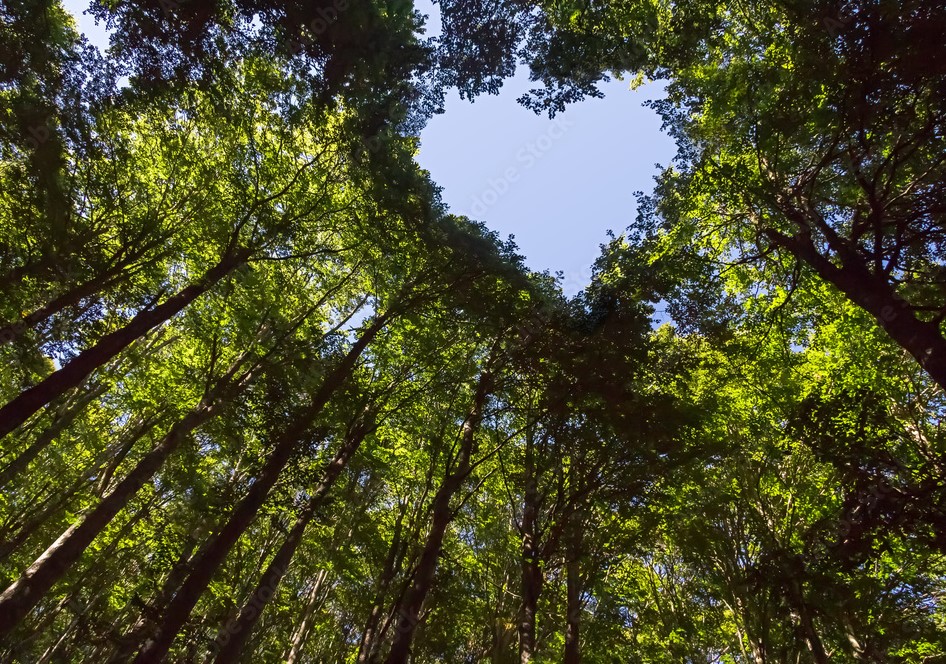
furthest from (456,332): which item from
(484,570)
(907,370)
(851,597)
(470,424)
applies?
(907,370)

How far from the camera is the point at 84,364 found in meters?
8.08

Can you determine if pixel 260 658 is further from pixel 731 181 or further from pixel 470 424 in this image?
pixel 731 181

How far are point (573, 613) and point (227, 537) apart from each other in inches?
290

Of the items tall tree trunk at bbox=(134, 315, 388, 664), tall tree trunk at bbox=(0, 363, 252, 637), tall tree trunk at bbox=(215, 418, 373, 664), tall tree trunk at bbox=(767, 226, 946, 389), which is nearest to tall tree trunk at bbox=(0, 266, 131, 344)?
tall tree trunk at bbox=(0, 363, 252, 637)

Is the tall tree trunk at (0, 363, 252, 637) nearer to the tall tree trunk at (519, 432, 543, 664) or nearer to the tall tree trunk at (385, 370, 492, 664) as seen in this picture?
the tall tree trunk at (385, 370, 492, 664)

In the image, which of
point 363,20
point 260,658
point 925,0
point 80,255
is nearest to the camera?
point 925,0

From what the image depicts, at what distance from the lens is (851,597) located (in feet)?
30.7

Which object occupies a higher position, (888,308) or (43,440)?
(888,308)

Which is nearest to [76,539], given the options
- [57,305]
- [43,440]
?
[57,305]

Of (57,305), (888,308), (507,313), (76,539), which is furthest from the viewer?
(507,313)

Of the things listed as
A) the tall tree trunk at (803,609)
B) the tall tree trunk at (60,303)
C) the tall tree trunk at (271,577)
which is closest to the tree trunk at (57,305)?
the tall tree trunk at (60,303)

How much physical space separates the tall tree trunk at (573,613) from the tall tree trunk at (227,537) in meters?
6.32

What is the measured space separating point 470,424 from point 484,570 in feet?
28.4

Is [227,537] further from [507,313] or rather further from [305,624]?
[305,624]
